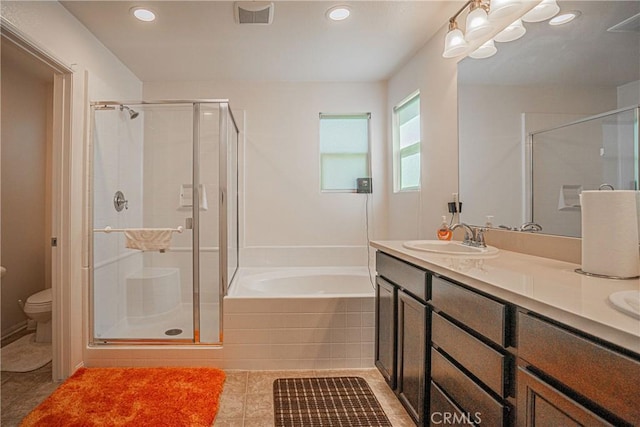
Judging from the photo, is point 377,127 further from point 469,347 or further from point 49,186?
point 49,186

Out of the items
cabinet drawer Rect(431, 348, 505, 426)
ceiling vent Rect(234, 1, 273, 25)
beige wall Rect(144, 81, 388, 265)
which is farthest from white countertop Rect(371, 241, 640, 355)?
beige wall Rect(144, 81, 388, 265)

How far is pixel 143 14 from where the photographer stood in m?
2.19

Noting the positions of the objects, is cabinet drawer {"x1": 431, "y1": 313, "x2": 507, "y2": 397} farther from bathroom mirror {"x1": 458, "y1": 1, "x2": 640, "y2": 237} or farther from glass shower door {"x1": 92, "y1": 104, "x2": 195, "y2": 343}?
glass shower door {"x1": 92, "y1": 104, "x2": 195, "y2": 343}

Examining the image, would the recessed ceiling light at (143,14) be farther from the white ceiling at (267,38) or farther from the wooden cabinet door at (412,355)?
the wooden cabinet door at (412,355)

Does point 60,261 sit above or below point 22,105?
below

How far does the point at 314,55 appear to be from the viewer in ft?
9.12

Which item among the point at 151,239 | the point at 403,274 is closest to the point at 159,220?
the point at 151,239

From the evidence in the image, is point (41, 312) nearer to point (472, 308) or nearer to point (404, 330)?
point (404, 330)

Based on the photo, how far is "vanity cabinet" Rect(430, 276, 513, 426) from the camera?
92cm

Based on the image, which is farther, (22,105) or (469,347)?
(22,105)

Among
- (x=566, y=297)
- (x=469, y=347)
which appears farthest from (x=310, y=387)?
(x=566, y=297)

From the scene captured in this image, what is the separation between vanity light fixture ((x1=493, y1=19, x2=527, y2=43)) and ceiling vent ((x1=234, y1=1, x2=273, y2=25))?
53.9 inches

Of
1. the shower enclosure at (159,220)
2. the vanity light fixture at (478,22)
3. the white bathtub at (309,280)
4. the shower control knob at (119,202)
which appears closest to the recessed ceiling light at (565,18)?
the vanity light fixture at (478,22)

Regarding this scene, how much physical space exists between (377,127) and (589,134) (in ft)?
7.55
